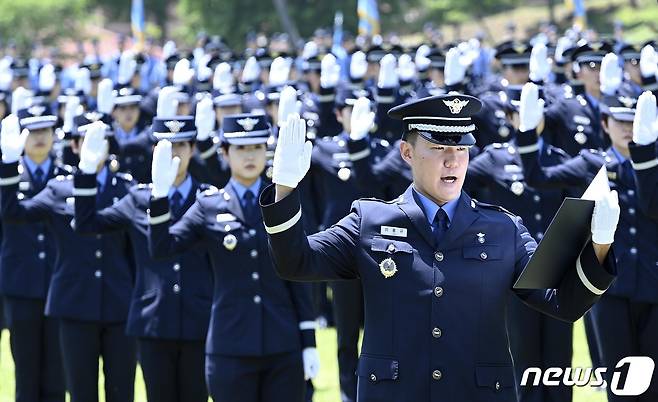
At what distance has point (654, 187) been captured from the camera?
7.28 m

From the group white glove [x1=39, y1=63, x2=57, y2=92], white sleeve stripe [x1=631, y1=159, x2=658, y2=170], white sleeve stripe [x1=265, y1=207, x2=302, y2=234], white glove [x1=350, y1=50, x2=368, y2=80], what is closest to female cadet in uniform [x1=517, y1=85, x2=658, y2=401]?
white sleeve stripe [x1=631, y1=159, x2=658, y2=170]

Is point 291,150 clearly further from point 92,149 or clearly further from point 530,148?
point 530,148

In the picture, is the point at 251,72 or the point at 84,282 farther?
the point at 251,72

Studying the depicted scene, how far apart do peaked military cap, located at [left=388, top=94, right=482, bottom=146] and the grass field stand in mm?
5107

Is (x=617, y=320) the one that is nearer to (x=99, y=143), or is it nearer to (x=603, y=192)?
(x=99, y=143)

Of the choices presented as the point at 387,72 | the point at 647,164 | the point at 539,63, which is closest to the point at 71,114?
the point at 387,72

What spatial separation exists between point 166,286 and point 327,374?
3198 millimetres

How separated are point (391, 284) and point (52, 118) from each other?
4.71m

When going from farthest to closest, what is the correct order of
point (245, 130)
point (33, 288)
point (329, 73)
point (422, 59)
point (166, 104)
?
point (422, 59), point (329, 73), point (166, 104), point (33, 288), point (245, 130)

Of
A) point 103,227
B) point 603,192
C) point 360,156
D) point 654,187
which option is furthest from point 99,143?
point 603,192

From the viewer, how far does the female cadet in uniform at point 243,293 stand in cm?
690

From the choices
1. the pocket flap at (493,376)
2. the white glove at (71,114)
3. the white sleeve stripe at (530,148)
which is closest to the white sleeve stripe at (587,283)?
the pocket flap at (493,376)

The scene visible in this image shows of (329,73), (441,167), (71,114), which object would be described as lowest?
(441,167)

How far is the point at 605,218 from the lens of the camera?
436cm
